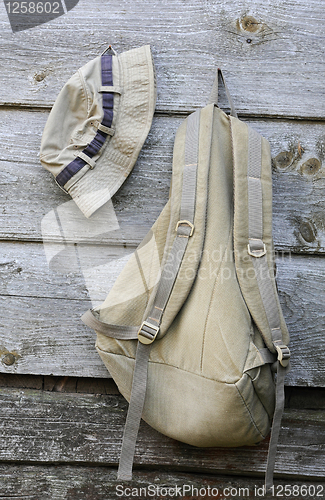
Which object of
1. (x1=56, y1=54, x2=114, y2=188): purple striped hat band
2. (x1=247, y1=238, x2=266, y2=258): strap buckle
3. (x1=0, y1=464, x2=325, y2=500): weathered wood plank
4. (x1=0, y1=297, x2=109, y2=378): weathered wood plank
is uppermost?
(x1=56, y1=54, x2=114, y2=188): purple striped hat band

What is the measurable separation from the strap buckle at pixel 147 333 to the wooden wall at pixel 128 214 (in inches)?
6.6

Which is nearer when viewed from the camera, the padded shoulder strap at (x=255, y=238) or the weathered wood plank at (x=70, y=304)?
the padded shoulder strap at (x=255, y=238)

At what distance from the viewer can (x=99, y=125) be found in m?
0.70

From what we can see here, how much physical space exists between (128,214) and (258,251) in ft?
0.93

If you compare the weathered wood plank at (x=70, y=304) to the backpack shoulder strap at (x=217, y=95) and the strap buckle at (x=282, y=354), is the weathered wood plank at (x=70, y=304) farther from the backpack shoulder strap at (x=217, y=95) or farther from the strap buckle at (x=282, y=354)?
the backpack shoulder strap at (x=217, y=95)

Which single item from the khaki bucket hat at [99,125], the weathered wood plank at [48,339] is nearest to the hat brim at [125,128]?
the khaki bucket hat at [99,125]

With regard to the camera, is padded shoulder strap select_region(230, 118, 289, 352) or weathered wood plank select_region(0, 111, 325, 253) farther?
weathered wood plank select_region(0, 111, 325, 253)

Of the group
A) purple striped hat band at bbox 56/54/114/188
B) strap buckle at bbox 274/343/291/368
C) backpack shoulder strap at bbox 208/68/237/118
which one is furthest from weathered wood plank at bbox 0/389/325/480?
backpack shoulder strap at bbox 208/68/237/118

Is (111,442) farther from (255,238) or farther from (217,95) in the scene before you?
(217,95)

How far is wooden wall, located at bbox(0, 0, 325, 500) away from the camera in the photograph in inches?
29.4

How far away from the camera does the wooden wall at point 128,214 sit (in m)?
0.75

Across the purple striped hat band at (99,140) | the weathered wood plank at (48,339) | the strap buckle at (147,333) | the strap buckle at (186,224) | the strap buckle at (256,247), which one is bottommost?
the weathered wood plank at (48,339)

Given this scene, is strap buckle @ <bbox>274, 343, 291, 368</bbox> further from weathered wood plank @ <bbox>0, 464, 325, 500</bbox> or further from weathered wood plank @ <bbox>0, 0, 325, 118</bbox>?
weathered wood plank @ <bbox>0, 0, 325, 118</bbox>

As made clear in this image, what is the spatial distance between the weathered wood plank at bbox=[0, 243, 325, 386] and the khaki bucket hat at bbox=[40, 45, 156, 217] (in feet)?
0.48
